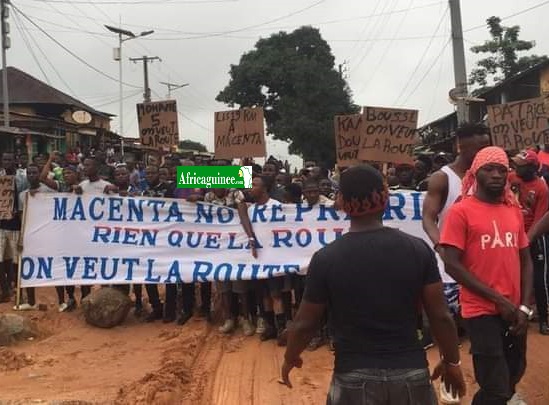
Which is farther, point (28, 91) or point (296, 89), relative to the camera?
point (296, 89)

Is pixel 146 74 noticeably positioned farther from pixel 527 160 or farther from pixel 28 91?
pixel 527 160

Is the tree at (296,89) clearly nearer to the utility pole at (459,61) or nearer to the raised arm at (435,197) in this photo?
the utility pole at (459,61)

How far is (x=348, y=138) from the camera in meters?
8.95

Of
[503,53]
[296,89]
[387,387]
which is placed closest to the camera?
[387,387]

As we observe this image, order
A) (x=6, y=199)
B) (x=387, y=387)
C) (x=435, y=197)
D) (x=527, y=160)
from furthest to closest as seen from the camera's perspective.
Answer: (x=6, y=199) < (x=527, y=160) < (x=435, y=197) < (x=387, y=387)

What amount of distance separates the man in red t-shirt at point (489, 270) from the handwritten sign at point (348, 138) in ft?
16.8

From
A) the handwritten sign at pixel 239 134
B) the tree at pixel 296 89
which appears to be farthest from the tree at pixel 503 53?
the handwritten sign at pixel 239 134

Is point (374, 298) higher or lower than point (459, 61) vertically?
lower

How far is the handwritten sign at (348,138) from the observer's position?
888 cm

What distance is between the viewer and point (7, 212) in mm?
8875

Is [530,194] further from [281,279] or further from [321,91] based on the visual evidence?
[321,91]

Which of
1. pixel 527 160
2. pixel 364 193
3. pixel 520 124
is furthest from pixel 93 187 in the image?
pixel 364 193

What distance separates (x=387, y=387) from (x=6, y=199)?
7383 millimetres

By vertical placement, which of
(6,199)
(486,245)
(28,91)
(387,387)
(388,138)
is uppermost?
(28,91)
